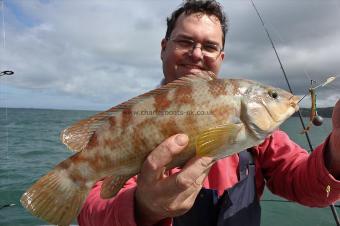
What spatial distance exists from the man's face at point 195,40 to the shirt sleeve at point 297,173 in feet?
3.72

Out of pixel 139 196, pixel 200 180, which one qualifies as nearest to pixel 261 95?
pixel 200 180

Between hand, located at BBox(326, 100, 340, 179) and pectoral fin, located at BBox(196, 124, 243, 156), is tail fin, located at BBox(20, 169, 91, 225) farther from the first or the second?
hand, located at BBox(326, 100, 340, 179)

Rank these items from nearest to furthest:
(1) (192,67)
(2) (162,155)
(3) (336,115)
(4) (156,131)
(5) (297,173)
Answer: (2) (162,155) < (4) (156,131) < (3) (336,115) < (5) (297,173) < (1) (192,67)

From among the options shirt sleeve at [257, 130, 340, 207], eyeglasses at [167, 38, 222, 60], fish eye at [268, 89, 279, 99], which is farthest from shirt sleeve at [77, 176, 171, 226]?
eyeglasses at [167, 38, 222, 60]

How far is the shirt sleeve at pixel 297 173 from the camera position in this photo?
110 inches

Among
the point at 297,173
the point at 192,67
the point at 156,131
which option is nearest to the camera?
the point at 156,131

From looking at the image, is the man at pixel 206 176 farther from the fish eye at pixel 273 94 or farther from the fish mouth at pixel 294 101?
the fish eye at pixel 273 94

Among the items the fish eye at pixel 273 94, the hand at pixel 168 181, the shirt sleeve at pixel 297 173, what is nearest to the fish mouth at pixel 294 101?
the fish eye at pixel 273 94

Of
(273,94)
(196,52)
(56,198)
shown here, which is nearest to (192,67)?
(196,52)

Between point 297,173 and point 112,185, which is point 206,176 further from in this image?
point 297,173

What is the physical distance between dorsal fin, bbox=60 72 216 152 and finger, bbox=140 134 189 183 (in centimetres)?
44

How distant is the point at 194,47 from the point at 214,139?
1.78 meters

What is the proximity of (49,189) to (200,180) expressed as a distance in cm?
110

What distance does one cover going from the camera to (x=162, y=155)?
2.10 meters
